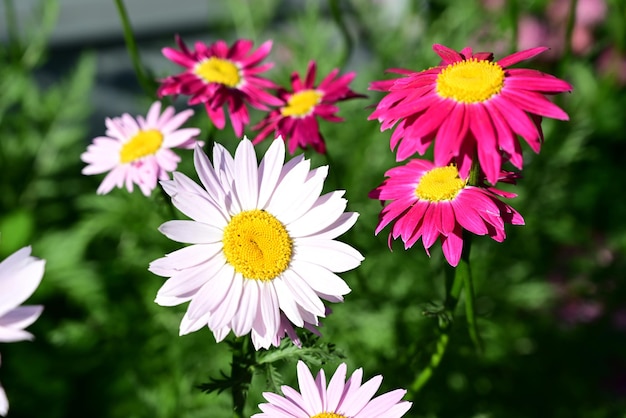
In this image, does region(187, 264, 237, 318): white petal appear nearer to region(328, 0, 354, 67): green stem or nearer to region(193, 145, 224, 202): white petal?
region(193, 145, 224, 202): white petal

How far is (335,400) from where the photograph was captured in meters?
0.89

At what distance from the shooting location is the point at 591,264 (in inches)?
82.3

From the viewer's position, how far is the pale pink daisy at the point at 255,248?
35.1 inches

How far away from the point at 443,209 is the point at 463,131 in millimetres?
144

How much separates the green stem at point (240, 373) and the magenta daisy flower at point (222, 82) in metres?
0.40

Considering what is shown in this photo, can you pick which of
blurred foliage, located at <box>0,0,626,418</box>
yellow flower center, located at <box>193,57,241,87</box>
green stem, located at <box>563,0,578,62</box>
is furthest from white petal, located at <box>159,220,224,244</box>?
green stem, located at <box>563,0,578,62</box>

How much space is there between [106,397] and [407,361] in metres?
1.11

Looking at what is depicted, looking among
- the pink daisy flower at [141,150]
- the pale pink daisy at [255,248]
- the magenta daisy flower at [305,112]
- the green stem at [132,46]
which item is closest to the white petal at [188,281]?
the pale pink daisy at [255,248]

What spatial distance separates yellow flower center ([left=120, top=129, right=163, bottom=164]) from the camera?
129 centimetres

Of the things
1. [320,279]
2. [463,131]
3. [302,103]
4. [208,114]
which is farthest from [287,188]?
[302,103]

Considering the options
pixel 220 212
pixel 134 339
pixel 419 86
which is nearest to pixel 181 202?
pixel 220 212

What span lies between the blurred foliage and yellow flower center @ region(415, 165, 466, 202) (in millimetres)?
436

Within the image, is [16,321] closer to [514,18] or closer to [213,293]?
[213,293]

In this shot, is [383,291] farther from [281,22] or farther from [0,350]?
[281,22]
